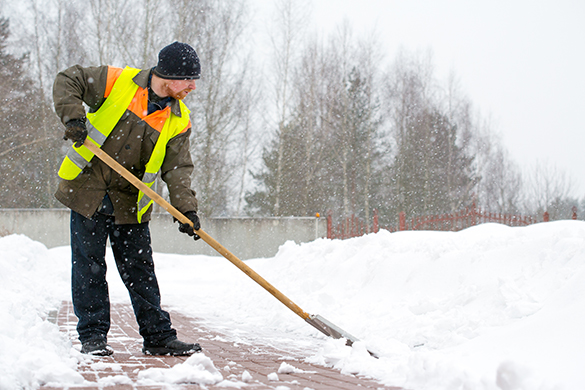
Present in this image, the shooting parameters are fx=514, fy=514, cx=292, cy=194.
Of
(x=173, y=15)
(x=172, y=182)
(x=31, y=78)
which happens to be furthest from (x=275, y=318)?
(x=31, y=78)

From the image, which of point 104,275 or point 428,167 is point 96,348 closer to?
point 104,275

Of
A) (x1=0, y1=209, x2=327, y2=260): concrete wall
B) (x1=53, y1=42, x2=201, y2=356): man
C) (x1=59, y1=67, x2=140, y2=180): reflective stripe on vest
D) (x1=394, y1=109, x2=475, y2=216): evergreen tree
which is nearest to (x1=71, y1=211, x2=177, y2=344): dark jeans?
(x1=53, y1=42, x2=201, y2=356): man

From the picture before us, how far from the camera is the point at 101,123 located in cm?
288

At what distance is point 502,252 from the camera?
4254mm

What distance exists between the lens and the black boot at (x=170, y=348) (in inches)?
114

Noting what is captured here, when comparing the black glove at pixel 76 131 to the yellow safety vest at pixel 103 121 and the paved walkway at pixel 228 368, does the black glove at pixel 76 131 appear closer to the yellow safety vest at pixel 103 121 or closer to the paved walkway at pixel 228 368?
the yellow safety vest at pixel 103 121

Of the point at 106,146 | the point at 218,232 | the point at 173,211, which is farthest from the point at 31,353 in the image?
the point at 218,232

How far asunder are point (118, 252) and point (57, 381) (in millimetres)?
1139

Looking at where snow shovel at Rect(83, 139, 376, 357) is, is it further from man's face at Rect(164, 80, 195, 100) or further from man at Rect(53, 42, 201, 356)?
man's face at Rect(164, 80, 195, 100)

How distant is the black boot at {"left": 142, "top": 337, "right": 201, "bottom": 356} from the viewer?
290 centimetres

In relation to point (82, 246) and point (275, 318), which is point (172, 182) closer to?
point (82, 246)

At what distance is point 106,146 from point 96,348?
1100mm

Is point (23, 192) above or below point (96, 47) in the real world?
below

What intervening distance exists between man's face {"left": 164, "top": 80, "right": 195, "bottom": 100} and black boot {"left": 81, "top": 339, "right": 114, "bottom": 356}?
4.69 feet
